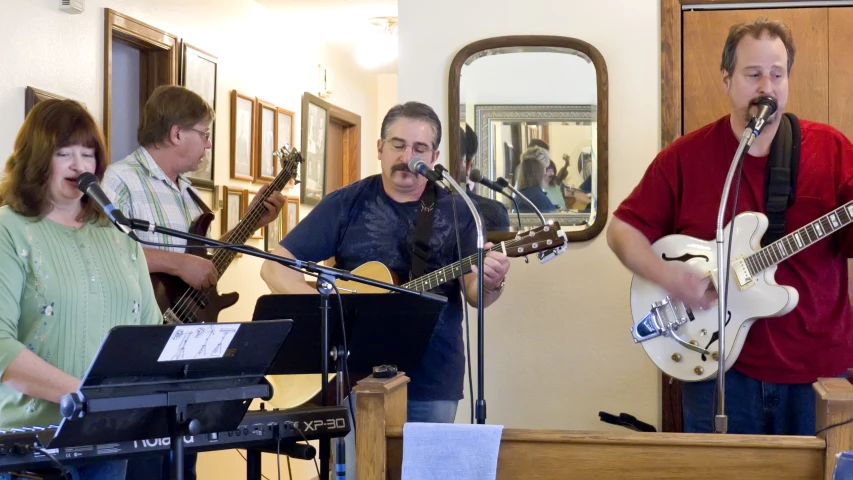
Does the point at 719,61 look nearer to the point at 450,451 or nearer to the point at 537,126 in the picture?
the point at 537,126

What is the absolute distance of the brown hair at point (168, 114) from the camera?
334 centimetres

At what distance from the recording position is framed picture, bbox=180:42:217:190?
4.59 metres

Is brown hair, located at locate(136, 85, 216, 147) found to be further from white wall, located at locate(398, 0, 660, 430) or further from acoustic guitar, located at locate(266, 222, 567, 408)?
acoustic guitar, located at locate(266, 222, 567, 408)

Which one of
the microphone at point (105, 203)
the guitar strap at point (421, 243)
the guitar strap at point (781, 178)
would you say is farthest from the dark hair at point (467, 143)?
the microphone at point (105, 203)

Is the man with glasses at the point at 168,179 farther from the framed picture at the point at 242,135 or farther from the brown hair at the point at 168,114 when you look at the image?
the framed picture at the point at 242,135

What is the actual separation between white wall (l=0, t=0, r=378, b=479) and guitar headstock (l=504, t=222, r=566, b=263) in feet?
6.04

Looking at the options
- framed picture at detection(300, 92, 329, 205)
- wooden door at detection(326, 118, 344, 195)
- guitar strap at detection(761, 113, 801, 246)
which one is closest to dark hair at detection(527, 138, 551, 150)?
guitar strap at detection(761, 113, 801, 246)

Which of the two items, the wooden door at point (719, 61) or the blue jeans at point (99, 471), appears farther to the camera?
the wooden door at point (719, 61)

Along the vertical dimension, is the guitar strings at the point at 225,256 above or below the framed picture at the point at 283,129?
below

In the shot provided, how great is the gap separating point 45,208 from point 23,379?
1.26 feet

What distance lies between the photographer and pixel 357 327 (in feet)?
7.63

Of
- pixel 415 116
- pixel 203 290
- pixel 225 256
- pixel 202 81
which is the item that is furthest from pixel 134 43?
pixel 415 116

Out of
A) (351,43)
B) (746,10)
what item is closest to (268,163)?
(351,43)

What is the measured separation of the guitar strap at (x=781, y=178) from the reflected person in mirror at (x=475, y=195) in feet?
3.45
